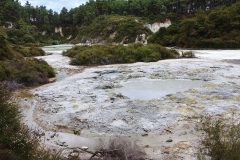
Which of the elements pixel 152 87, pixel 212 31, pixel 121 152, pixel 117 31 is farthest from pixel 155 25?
pixel 121 152

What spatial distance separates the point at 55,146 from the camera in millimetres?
6172

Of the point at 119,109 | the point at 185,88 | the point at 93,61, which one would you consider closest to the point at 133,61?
the point at 93,61

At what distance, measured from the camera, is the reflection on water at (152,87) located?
11.4 meters

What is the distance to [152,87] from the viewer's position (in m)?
12.8

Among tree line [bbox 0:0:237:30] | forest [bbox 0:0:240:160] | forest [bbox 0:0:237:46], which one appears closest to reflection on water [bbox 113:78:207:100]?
forest [bbox 0:0:240:160]

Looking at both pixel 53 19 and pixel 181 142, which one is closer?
pixel 181 142

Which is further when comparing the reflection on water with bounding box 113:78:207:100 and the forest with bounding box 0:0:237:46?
the forest with bounding box 0:0:237:46

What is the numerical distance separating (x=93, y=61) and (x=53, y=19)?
2951 inches

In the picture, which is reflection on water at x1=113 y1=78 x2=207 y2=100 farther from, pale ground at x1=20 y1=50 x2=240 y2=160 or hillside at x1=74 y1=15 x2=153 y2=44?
hillside at x1=74 y1=15 x2=153 y2=44

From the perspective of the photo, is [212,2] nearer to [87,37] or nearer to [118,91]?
[87,37]

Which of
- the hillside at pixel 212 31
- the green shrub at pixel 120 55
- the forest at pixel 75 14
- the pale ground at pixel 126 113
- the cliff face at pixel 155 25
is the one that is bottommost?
the pale ground at pixel 126 113

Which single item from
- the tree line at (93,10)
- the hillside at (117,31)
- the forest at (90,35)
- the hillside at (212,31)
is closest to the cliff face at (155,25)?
the forest at (90,35)

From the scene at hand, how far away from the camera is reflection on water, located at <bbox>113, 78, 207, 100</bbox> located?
11.4 metres

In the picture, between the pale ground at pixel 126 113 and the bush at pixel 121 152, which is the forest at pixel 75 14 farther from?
the bush at pixel 121 152
